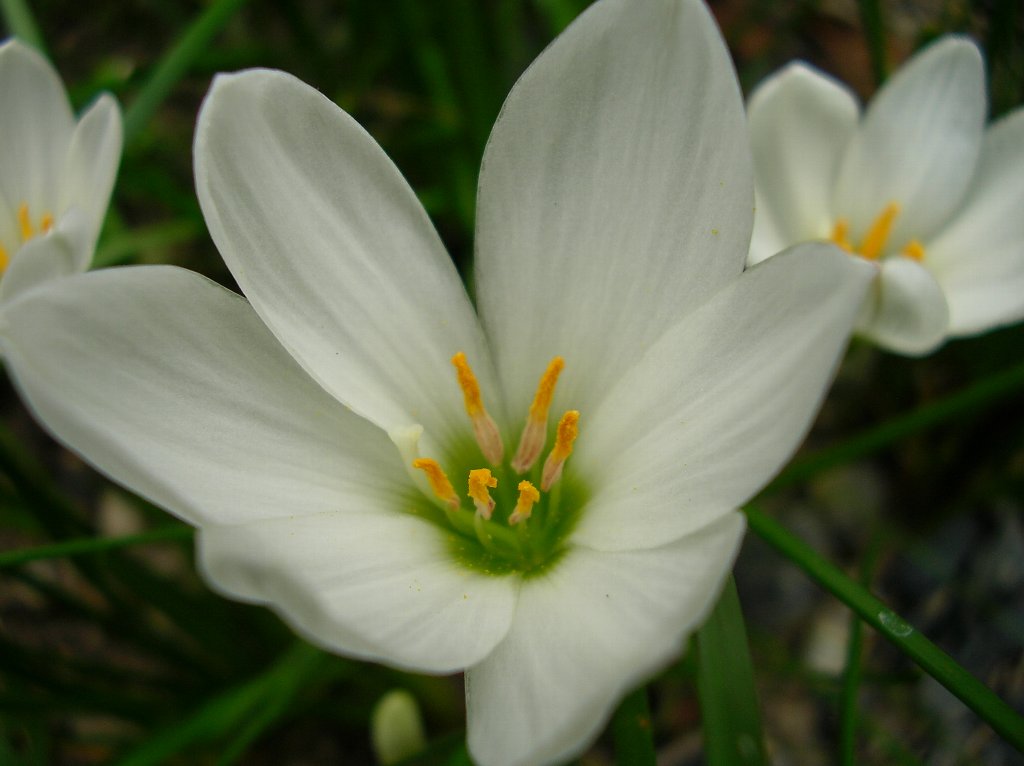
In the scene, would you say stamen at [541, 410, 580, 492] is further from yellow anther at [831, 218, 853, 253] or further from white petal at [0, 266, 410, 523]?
yellow anther at [831, 218, 853, 253]

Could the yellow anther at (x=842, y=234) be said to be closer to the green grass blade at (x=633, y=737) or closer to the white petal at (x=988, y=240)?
the white petal at (x=988, y=240)

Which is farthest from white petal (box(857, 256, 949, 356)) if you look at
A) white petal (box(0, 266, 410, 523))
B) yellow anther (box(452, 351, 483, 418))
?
white petal (box(0, 266, 410, 523))

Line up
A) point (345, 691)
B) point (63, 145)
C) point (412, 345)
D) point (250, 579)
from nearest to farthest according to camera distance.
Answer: point (250, 579)
point (412, 345)
point (63, 145)
point (345, 691)

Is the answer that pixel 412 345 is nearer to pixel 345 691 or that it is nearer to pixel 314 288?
pixel 314 288

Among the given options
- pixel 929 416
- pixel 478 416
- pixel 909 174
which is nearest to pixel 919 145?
pixel 909 174

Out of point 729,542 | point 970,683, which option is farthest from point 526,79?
point 970,683

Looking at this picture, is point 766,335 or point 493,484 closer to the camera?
point 766,335

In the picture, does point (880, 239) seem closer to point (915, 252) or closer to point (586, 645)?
point (915, 252)
